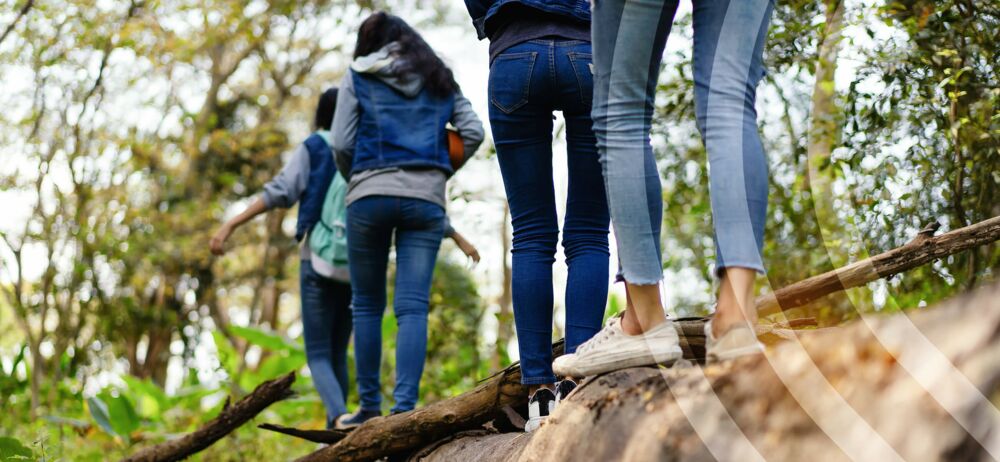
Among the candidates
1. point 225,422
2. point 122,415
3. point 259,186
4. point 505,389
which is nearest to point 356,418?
point 225,422

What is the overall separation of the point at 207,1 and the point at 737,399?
9.00 m

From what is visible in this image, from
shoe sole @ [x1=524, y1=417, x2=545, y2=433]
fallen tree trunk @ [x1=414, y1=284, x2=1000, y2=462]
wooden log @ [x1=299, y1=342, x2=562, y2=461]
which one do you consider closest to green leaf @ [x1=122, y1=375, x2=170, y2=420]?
wooden log @ [x1=299, y1=342, x2=562, y2=461]

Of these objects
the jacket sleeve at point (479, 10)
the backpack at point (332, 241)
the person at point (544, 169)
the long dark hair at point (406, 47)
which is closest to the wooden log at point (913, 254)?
the person at point (544, 169)

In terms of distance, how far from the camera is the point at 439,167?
399 cm

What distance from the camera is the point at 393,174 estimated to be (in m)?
3.89

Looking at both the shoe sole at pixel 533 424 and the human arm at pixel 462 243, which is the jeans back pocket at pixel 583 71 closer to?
the shoe sole at pixel 533 424

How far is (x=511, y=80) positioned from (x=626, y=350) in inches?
39.8

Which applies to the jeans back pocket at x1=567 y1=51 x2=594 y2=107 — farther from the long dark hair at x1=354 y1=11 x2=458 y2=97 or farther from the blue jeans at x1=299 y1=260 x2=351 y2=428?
the blue jeans at x1=299 y1=260 x2=351 y2=428

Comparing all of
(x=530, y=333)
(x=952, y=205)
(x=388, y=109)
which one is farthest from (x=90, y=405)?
(x=952, y=205)

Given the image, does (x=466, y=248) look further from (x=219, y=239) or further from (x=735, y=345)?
(x=735, y=345)

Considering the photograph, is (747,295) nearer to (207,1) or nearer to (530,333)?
(530,333)

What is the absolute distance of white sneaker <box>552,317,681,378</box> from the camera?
1.86 m

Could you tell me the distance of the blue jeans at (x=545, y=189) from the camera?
258 cm

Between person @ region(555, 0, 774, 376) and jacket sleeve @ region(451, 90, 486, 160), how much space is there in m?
2.08
